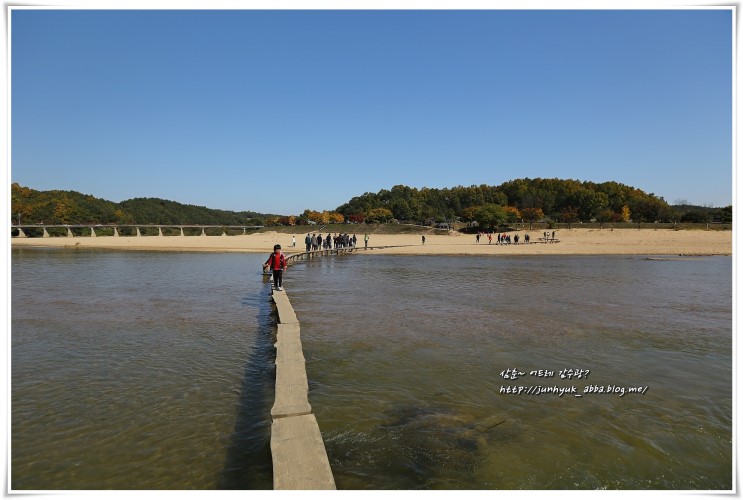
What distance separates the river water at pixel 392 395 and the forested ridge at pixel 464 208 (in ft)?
239

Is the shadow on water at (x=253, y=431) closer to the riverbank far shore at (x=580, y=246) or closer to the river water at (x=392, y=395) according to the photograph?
the river water at (x=392, y=395)

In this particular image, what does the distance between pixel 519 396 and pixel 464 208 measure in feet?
451

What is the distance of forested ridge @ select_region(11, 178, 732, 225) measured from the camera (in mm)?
96000

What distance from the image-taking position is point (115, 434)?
202 inches

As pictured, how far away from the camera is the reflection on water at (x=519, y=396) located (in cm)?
451

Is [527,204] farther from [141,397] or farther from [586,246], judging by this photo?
[141,397]

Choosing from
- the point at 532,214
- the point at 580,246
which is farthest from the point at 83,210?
the point at 580,246

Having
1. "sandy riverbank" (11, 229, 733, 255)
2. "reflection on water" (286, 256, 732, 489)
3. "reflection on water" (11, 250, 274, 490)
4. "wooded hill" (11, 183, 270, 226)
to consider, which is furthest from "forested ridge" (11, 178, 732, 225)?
"reflection on water" (11, 250, 274, 490)

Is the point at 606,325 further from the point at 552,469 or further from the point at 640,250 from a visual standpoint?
the point at 640,250

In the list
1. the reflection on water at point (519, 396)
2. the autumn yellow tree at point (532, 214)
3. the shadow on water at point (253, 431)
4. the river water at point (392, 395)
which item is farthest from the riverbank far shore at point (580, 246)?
the autumn yellow tree at point (532, 214)

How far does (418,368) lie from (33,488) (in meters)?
5.39

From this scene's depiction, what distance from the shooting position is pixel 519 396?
6.33 m

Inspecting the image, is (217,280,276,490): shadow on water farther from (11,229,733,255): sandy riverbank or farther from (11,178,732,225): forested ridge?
(11,178,732,225): forested ridge

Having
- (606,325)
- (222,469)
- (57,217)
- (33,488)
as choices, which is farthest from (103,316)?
(57,217)
